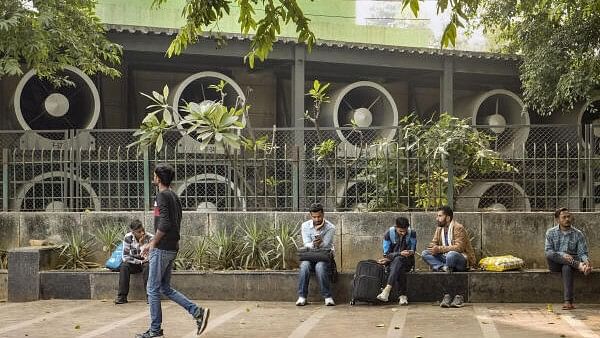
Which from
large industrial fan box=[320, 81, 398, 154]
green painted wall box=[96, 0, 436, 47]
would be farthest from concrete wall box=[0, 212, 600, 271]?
green painted wall box=[96, 0, 436, 47]

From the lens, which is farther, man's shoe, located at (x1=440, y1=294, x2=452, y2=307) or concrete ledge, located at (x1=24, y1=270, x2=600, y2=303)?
concrete ledge, located at (x1=24, y1=270, x2=600, y2=303)

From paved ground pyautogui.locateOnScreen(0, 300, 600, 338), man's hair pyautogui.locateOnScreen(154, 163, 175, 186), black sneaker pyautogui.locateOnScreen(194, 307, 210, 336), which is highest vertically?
man's hair pyautogui.locateOnScreen(154, 163, 175, 186)

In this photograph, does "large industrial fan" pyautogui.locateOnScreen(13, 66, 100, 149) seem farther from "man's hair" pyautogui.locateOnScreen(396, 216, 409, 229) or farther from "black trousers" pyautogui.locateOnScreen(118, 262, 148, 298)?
"man's hair" pyautogui.locateOnScreen(396, 216, 409, 229)

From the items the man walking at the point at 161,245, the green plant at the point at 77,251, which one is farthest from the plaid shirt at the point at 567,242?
the green plant at the point at 77,251

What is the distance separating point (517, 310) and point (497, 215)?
5.79 ft

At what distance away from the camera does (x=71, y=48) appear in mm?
11250

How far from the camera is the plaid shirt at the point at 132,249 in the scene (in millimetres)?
9770

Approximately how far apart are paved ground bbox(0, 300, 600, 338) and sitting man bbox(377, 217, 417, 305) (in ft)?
0.89

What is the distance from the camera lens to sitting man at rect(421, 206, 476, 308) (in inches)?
379

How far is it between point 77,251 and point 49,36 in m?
2.97

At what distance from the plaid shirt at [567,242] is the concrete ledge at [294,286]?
0.36 meters

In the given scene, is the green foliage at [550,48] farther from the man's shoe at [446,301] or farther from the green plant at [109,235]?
the green plant at [109,235]

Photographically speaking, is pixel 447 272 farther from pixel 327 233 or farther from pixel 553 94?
pixel 553 94

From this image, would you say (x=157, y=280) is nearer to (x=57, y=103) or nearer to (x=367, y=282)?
(x=367, y=282)
